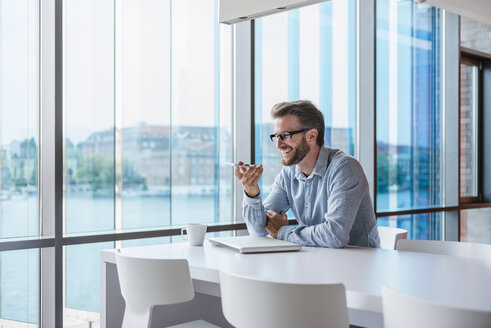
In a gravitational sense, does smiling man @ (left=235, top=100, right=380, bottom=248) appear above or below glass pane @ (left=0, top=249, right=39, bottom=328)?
above

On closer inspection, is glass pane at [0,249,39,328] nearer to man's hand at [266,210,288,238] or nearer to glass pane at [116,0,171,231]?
glass pane at [116,0,171,231]

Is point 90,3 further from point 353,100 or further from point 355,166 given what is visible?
point 353,100

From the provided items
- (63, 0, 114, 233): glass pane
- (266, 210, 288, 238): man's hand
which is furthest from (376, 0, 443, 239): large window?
(63, 0, 114, 233): glass pane

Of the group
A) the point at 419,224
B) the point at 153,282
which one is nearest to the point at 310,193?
the point at 153,282

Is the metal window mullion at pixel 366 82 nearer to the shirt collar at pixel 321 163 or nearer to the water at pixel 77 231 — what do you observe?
the water at pixel 77 231

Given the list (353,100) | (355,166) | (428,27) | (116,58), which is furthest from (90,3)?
(428,27)

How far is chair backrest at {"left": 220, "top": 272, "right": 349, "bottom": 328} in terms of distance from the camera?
123cm

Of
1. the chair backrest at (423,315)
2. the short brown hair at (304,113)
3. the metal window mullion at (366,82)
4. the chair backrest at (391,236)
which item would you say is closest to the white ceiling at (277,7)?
the short brown hair at (304,113)

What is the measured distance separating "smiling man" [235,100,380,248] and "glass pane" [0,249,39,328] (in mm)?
1091

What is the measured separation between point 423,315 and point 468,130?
16.7ft

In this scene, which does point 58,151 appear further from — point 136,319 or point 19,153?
point 136,319

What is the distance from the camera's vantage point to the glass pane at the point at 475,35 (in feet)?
18.2

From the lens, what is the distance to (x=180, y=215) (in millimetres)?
3205

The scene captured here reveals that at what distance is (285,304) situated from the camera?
4.18ft
